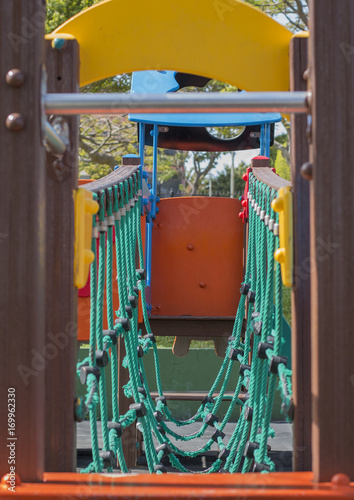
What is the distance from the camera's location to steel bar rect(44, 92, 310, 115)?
898 millimetres

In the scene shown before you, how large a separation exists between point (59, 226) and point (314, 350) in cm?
51

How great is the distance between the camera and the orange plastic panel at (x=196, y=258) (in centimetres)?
333

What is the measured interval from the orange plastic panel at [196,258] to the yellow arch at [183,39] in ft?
6.78

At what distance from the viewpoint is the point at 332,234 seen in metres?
0.89

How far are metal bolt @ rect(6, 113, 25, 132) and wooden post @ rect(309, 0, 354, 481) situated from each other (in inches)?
17.6

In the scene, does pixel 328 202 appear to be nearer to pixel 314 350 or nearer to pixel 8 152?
pixel 314 350

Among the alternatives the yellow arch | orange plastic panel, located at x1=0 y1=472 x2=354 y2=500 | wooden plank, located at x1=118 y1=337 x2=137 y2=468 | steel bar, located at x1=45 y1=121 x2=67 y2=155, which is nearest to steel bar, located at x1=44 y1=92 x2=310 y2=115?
steel bar, located at x1=45 y1=121 x2=67 y2=155

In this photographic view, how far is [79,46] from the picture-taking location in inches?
48.0

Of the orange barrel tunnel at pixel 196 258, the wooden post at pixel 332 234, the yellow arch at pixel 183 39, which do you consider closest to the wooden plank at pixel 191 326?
the orange barrel tunnel at pixel 196 258

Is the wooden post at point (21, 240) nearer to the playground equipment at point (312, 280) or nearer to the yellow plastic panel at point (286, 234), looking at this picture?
the playground equipment at point (312, 280)

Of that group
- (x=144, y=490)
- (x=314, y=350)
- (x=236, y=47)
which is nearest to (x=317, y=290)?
(x=314, y=350)

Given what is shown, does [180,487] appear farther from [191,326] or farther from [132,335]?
[191,326]

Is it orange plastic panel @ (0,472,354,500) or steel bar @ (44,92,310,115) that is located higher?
steel bar @ (44,92,310,115)

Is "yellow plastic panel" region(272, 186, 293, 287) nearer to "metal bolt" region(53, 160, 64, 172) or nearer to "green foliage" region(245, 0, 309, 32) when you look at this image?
"metal bolt" region(53, 160, 64, 172)
